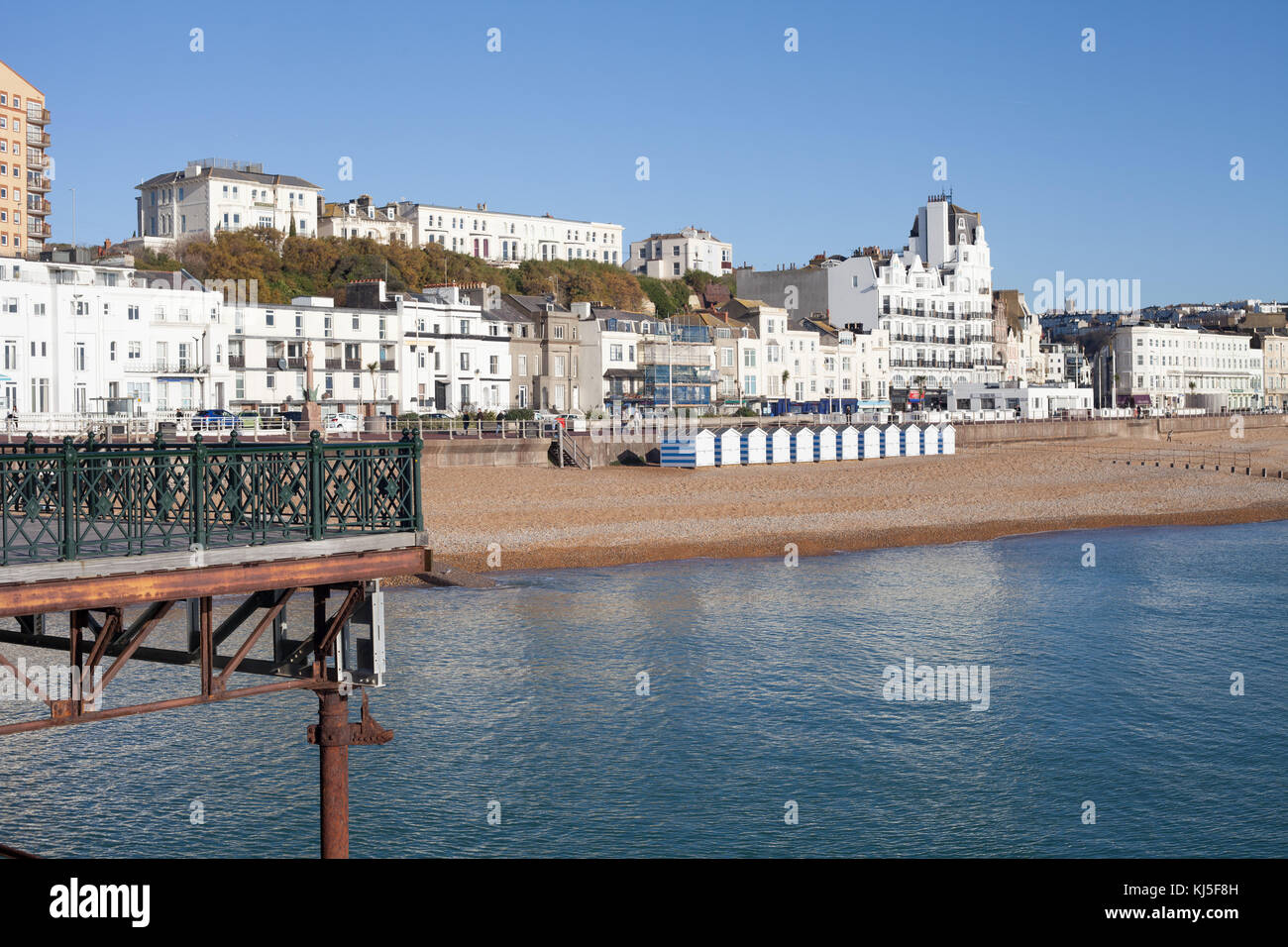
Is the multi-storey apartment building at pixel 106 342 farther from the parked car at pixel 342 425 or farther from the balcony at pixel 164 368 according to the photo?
the parked car at pixel 342 425

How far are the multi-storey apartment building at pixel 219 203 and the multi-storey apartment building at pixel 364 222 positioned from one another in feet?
5.33

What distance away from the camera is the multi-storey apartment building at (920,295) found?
119 meters

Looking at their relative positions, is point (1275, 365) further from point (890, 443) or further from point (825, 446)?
point (825, 446)

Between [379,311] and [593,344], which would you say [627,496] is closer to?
[379,311]

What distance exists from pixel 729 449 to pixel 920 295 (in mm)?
62132

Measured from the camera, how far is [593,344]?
93.1 m

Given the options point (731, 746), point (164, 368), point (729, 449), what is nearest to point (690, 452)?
point (729, 449)

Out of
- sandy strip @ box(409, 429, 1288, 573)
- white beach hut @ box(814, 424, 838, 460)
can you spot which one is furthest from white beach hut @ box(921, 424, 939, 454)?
white beach hut @ box(814, 424, 838, 460)

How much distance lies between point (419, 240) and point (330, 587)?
118 meters

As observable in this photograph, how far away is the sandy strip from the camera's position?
4425cm

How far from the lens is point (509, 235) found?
137 metres

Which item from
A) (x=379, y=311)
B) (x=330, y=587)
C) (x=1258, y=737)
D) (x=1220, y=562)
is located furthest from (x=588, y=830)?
(x=379, y=311)
